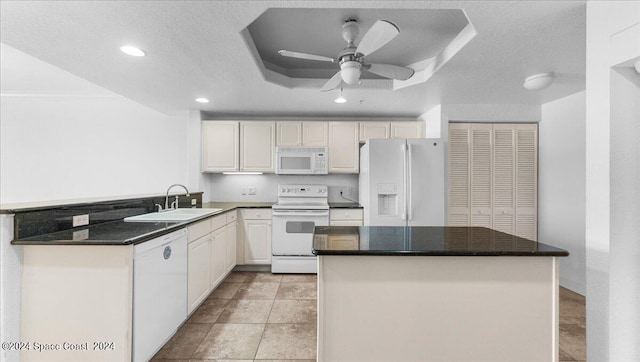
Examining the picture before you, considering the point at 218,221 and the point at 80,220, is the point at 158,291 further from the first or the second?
the point at 218,221

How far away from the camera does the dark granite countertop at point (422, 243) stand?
1.36m

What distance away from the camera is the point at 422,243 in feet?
5.03

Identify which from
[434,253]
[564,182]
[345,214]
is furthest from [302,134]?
[564,182]

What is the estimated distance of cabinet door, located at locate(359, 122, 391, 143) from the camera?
3.97 metres

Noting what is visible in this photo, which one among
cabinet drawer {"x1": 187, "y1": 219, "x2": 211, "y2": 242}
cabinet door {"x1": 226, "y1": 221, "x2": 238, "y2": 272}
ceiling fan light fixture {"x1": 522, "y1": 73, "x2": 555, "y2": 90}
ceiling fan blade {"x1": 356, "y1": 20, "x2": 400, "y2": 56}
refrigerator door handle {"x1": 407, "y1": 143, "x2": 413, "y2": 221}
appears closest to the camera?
ceiling fan blade {"x1": 356, "y1": 20, "x2": 400, "y2": 56}

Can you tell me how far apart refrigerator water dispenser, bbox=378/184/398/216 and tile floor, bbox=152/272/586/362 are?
1.28 metres

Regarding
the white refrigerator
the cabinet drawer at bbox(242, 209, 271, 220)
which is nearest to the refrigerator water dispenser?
the white refrigerator

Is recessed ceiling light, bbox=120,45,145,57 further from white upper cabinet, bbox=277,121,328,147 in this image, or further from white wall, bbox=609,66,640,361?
white wall, bbox=609,66,640,361

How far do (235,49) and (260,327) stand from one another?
235cm

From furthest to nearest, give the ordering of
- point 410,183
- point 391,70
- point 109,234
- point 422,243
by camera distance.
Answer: point 410,183 → point 391,70 → point 109,234 → point 422,243

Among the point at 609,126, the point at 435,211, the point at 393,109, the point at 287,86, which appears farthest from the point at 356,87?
the point at 609,126

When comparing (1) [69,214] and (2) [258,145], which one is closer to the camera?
(1) [69,214]

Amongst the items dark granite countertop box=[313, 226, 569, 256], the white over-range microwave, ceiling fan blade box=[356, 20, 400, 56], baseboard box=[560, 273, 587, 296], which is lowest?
baseboard box=[560, 273, 587, 296]

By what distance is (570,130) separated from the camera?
325 centimetres
